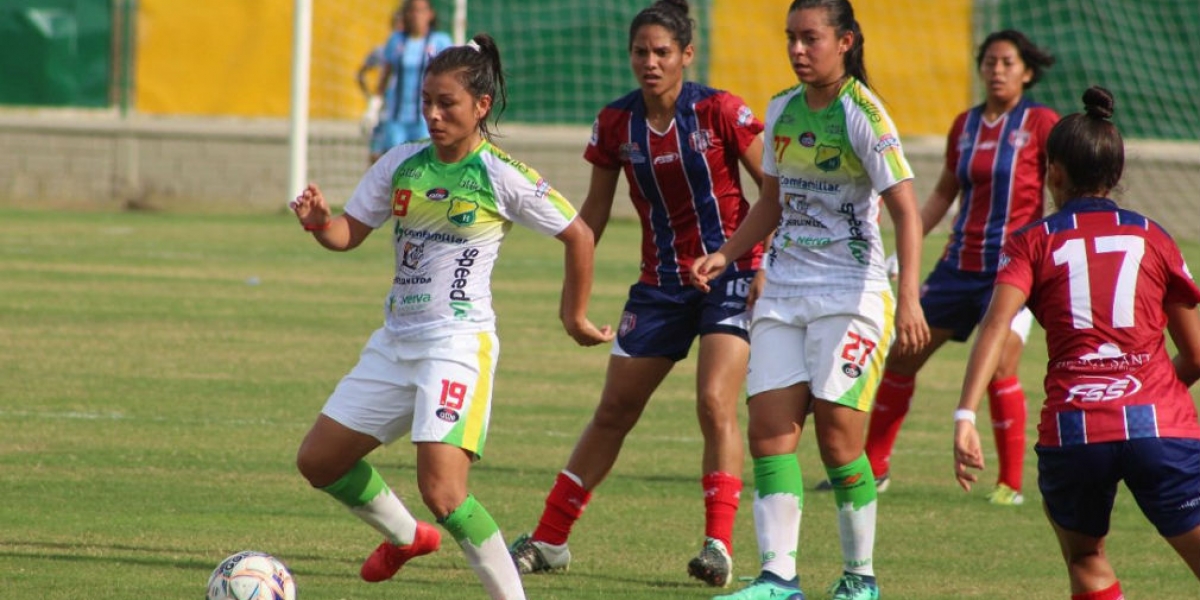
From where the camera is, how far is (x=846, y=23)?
5996 mm

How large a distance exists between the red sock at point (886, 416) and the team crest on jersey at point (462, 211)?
3.10m

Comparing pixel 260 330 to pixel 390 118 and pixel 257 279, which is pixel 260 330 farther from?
pixel 390 118

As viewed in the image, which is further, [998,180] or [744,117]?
[998,180]

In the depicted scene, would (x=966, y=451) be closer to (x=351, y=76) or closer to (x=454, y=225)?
(x=454, y=225)

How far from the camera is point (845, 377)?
19.2 ft

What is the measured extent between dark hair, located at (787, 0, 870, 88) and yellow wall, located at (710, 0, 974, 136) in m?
16.0

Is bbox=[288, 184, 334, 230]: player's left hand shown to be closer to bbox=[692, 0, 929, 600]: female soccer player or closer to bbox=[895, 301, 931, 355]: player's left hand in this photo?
bbox=[692, 0, 929, 600]: female soccer player

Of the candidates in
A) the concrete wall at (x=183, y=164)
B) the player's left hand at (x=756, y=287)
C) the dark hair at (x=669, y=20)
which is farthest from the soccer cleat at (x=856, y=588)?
the concrete wall at (x=183, y=164)

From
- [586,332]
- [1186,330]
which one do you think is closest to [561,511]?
[586,332]

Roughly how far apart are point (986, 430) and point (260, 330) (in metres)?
5.20

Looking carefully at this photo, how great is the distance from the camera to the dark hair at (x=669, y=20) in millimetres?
6496

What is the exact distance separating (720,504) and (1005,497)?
85.3 inches

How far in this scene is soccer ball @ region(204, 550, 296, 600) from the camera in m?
5.28

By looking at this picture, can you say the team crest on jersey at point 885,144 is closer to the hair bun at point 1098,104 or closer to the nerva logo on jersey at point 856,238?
the nerva logo on jersey at point 856,238
